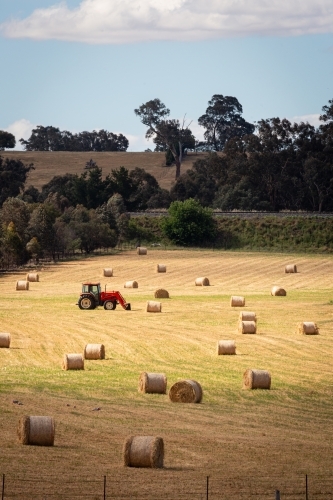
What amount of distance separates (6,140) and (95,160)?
1286cm

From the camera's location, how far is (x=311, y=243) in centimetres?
9300

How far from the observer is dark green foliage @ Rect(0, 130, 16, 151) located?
6220 inches

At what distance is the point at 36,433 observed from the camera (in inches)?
781

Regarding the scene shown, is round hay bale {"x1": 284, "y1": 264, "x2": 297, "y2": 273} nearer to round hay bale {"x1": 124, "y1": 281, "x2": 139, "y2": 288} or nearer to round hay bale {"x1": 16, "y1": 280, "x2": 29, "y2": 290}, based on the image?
round hay bale {"x1": 124, "y1": 281, "x2": 139, "y2": 288}

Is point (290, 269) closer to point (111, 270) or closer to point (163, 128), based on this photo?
point (111, 270)

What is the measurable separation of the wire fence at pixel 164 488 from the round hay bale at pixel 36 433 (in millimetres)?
2262

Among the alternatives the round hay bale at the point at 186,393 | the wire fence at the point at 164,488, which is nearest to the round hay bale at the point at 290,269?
the round hay bale at the point at 186,393

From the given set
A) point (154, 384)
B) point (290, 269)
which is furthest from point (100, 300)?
point (290, 269)

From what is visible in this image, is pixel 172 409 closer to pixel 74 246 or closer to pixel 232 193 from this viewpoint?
pixel 74 246

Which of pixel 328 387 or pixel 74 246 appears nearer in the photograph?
pixel 328 387

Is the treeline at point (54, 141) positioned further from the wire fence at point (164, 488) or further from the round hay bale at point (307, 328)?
the wire fence at point (164, 488)

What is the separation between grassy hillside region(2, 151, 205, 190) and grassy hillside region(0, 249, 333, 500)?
9129cm

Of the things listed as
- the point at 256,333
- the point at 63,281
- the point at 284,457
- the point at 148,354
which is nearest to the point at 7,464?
the point at 284,457

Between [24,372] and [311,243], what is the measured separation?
64.7 meters
